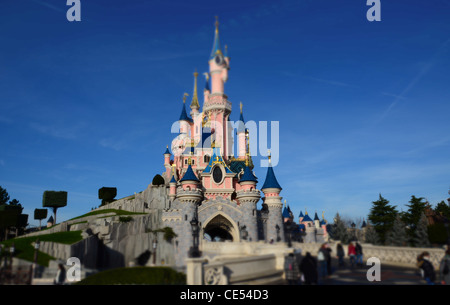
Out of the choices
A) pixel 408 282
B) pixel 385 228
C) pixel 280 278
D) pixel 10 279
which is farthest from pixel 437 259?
pixel 385 228

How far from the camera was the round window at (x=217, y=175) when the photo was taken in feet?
124

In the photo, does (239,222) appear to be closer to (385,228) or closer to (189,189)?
(189,189)

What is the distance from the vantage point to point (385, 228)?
3641cm

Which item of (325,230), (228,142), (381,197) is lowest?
(325,230)

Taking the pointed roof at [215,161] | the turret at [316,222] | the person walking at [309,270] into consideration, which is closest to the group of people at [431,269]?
the person walking at [309,270]

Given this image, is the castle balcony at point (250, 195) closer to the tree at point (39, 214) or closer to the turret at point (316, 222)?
the turret at point (316, 222)

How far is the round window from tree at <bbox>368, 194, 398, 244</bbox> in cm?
1936

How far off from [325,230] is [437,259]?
1528 inches

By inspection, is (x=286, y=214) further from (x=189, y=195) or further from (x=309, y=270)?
(x=309, y=270)

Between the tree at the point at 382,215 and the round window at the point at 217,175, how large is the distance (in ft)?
63.5

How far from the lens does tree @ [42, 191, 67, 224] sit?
42.0m

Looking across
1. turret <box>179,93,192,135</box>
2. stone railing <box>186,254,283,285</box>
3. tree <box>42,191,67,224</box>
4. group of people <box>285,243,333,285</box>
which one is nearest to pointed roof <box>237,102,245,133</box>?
turret <box>179,93,192,135</box>

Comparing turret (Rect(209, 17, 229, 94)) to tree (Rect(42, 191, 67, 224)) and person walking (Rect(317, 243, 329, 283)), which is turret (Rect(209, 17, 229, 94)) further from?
person walking (Rect(317, 243, 329, 283))

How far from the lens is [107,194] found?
49875mm
